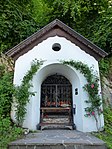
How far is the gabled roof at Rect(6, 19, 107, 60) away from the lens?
6308 mm

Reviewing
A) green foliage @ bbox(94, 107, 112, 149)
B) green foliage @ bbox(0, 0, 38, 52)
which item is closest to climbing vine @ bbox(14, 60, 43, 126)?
green foliage @ bbox(94, 107, 112, 149)

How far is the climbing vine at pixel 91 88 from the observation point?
A: 18.5ft

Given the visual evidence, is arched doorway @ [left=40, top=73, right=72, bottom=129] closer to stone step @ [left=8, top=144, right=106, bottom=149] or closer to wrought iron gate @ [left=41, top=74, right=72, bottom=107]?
wrought iron gate @ [left=41, top=74, right=72, bottom=107]

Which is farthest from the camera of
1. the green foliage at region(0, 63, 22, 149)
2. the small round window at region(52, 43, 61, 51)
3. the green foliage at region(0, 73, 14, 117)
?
the small round window at region(52, 43, 61, 51)

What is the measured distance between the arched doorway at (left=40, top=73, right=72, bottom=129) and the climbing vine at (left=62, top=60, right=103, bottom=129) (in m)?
1.14

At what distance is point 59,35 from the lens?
21.7ft

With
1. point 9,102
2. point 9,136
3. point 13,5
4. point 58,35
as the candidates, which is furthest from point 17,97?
point 13,5

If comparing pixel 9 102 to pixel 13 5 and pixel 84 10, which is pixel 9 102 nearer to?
pixel 13 5

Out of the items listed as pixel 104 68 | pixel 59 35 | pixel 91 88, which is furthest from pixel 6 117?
pixel 104 68

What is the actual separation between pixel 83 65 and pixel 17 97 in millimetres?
2858

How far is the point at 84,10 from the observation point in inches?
405

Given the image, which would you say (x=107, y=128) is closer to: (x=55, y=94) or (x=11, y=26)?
(x=55, y=94)

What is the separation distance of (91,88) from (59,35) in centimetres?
270

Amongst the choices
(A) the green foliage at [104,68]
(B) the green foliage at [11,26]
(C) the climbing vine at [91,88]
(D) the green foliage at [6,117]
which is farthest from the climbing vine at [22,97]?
(A) the green foliage at [104,68]
